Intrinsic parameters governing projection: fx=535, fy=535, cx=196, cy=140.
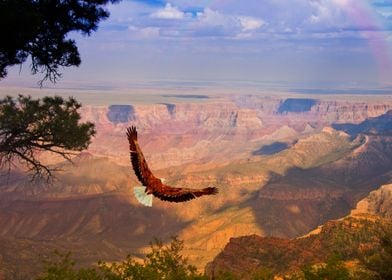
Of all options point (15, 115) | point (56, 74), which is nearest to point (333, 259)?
point (56, 74)

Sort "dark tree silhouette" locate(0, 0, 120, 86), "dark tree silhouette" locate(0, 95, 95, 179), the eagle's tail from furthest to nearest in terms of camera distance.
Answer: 1. "dark tree silhouette" locate(0, 95, 95, 179)
2. "dark tree silhouette" locate(0, 0, 120, 86)
3. the eagle's tail

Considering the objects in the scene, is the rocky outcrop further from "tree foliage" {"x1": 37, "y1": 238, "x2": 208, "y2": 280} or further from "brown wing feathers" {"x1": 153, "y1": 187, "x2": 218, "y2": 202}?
"brown wing feathers" {"x1": 153, "y1": 187, "x2": 218, "y2": 202}

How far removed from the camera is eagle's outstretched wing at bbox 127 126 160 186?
34.1 ft

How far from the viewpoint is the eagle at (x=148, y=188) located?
33.9ft

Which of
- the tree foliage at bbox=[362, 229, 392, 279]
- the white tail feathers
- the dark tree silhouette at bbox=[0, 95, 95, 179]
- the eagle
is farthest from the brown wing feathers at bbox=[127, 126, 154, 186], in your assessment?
the tree foliage at bbox=[362, 229, 392, 279]

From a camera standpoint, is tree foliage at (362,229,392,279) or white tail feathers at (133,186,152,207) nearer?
white tail feathers at (133,186,152,207)

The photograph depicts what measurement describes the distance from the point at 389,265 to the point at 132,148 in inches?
1138

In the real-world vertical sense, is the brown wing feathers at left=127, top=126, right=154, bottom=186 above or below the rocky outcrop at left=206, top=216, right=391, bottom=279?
above

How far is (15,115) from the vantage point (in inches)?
1240

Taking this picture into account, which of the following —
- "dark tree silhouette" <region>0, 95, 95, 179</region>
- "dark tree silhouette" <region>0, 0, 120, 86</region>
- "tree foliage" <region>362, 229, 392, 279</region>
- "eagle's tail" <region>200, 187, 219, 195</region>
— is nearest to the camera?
"eagle's tail" <region>200, 187, 219, 195</region>

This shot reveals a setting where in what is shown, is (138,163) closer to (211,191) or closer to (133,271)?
(211,191)

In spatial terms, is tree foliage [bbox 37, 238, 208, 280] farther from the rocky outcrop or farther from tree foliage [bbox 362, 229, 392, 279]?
the rocky outcrop

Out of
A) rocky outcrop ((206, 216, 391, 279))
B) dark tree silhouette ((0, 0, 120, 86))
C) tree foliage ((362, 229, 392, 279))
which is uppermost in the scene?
dark tree silhouette ((0, 0, 120, 86))

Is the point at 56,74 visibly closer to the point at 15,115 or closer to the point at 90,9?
the point at 90,9
